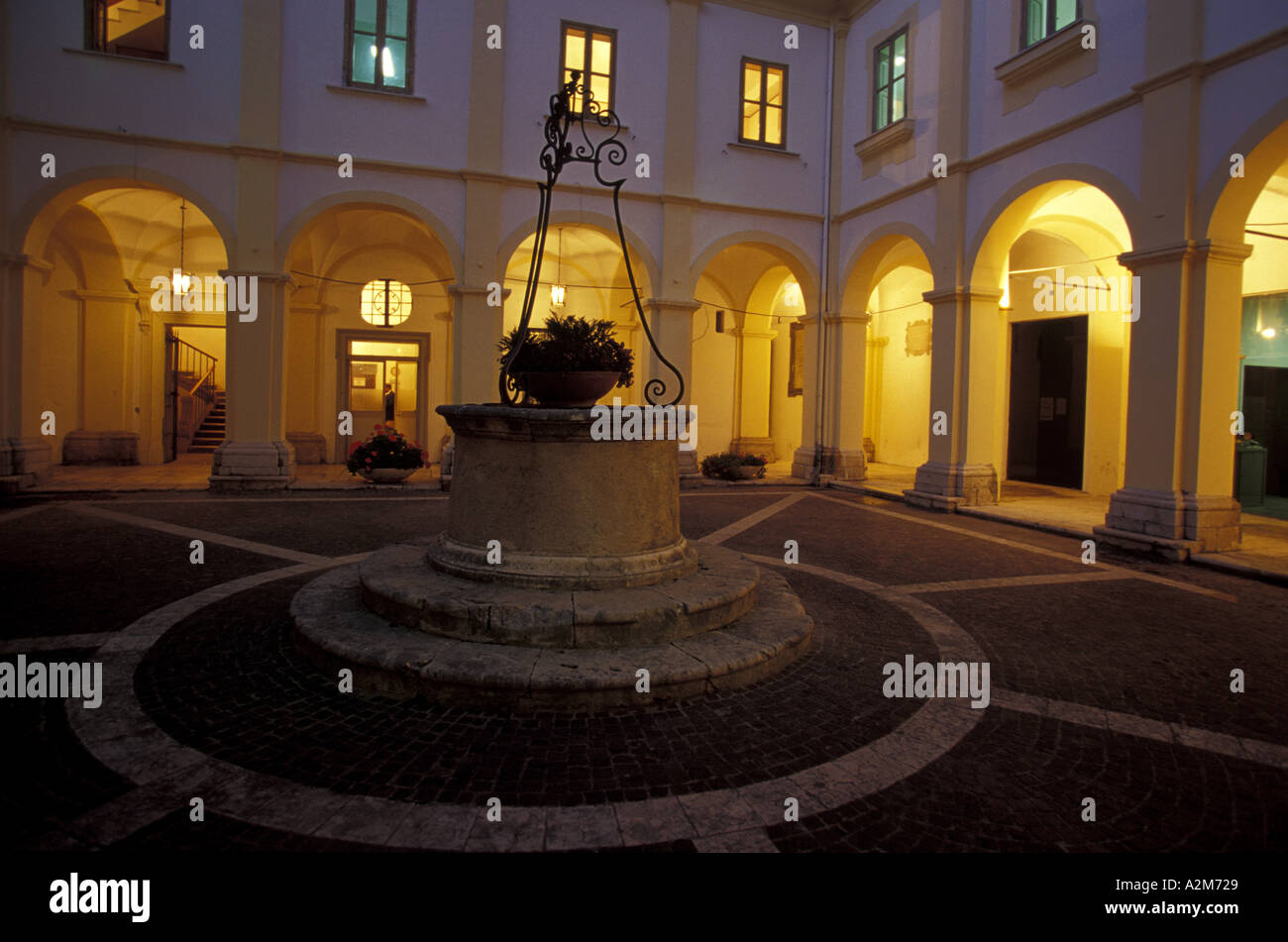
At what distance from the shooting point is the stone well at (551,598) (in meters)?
3.57

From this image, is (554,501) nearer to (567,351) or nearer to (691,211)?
(567,351)

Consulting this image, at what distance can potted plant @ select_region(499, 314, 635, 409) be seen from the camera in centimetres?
479

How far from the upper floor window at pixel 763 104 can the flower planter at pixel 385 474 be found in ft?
29.5

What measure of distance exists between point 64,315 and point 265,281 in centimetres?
559

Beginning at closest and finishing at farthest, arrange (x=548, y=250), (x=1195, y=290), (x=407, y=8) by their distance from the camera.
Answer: (x=1195, y=290)
(x=407, y=8)
(x=548, y=250)

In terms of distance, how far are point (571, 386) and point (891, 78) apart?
11512mm

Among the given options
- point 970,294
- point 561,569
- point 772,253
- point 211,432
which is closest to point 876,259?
point 772,253

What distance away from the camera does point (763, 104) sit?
14.2m

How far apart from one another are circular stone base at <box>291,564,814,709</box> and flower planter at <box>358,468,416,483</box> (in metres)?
8.33

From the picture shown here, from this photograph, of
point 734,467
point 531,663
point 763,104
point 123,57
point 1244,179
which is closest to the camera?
point 531,663

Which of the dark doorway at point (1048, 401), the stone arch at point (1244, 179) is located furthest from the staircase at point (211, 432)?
the stone arch at point (1244, 179)
